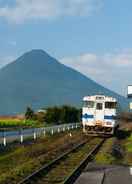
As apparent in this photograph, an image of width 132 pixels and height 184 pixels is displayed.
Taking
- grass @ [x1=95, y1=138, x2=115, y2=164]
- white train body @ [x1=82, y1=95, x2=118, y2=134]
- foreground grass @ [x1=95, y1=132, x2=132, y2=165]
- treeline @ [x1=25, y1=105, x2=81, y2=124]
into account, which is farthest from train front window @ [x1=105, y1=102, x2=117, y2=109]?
treeline @ [x1=25, y1=105, x2=81, y2=124]

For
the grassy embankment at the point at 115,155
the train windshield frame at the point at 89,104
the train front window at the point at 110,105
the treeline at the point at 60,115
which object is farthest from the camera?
the treeline at the point at 60,115

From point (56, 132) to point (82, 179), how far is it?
38.6 meters

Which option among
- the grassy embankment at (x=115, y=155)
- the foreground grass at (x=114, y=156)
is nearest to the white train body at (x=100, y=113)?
the grassy embankment at (x=115, y=155)

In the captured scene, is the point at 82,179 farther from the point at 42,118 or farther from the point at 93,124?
the point at 42,118

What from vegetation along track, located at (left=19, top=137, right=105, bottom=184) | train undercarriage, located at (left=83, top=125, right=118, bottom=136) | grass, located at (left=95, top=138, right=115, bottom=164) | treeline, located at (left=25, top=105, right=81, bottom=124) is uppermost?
treeline, located at (left=25, top=105, right=81, bottom=124)

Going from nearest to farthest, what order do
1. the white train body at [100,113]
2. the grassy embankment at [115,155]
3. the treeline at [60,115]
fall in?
the grassy embankment at [115,155] < the white train body at [100,113] < the treeline at [60,115]

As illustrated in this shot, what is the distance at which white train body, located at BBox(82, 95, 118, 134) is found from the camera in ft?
152

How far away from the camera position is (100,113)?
46.7 metres

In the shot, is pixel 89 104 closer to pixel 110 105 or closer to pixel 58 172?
pixel 110 105

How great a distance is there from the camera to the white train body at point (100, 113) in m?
46.4

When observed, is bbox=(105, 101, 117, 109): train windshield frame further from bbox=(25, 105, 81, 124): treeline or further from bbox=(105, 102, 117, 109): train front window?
bbox=(25, 105, 81, 124): treeline

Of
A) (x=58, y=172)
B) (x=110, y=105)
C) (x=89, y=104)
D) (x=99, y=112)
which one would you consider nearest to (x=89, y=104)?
(x=89, y=104)

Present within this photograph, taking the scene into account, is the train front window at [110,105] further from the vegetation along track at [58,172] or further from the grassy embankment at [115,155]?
the vegetation along track at [58,172]

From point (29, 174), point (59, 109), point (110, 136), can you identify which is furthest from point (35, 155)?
point (59, 109)
